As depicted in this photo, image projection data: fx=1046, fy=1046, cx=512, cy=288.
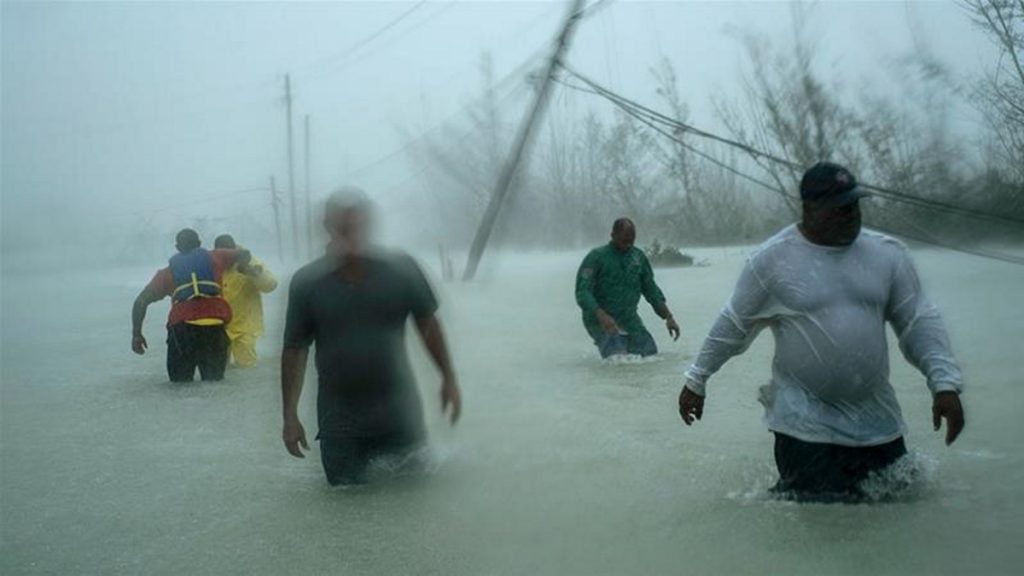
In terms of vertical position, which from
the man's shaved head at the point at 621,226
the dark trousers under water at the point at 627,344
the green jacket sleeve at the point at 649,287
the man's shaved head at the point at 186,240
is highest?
the man's shaved head at the point at 621,226

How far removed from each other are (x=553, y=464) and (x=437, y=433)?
2.26 feet

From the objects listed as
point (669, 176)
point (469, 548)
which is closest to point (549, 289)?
point (669, 176)

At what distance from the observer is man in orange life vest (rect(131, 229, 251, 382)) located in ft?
32.6

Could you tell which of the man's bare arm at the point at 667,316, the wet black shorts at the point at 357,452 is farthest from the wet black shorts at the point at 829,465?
the man's bare arm at the point at 667,316

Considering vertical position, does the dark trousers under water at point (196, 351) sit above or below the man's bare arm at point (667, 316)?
below

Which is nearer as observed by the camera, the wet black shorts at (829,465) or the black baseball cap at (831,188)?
the black baseball cap at (831,188)

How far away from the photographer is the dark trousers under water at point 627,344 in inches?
380

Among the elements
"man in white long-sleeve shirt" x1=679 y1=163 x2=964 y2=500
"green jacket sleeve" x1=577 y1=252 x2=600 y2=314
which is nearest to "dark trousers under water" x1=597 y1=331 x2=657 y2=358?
"green jacket sleeve" x1=577 y1=252 x2=600 y2=314

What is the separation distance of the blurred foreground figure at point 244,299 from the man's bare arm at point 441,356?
5.72 metres

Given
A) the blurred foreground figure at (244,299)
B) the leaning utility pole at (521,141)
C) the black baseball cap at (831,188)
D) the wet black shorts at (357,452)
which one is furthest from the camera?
the leaning utility pole at (521,141)

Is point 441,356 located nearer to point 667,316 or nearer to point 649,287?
point 667,316

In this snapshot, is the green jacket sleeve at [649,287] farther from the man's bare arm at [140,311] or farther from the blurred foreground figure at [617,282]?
the man's bare arm at [140,311]

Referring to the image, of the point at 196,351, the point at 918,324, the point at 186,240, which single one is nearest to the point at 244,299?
the point at 196,351

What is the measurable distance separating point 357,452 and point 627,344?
16.0 ft
